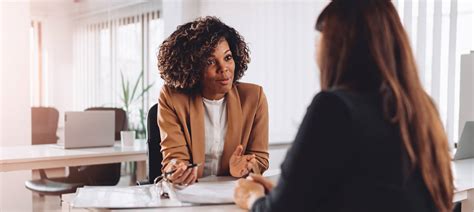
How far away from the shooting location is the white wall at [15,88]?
3.81 m

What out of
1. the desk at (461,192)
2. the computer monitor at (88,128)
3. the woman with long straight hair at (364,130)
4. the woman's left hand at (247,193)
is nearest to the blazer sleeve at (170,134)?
the desk at (461,192)

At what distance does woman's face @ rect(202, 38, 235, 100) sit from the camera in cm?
194

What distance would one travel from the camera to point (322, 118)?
0.92 meters

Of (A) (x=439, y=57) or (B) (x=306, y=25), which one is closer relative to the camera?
(A) (x=439, y=57)

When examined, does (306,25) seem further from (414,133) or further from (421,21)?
(414,133)

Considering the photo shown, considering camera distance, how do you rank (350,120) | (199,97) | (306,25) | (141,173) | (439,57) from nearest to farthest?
1. (350,120)
2. (199,97)
3. (439,57)
4. (141,173)
5. (306,25)

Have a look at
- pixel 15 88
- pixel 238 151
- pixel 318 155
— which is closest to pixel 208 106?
pixel 238 151

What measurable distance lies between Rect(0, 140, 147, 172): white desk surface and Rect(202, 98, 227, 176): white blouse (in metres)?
1.25

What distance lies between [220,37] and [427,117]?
1126 millimetres

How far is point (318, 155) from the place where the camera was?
0.92 meters

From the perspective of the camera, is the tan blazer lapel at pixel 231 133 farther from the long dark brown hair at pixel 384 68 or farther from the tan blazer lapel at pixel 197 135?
the long dark brown hair at pixel 384 68

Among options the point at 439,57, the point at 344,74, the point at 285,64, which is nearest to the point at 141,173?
the point at 285,64

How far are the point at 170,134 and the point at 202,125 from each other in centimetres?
14

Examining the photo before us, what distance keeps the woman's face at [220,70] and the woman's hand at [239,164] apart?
0.26 m
